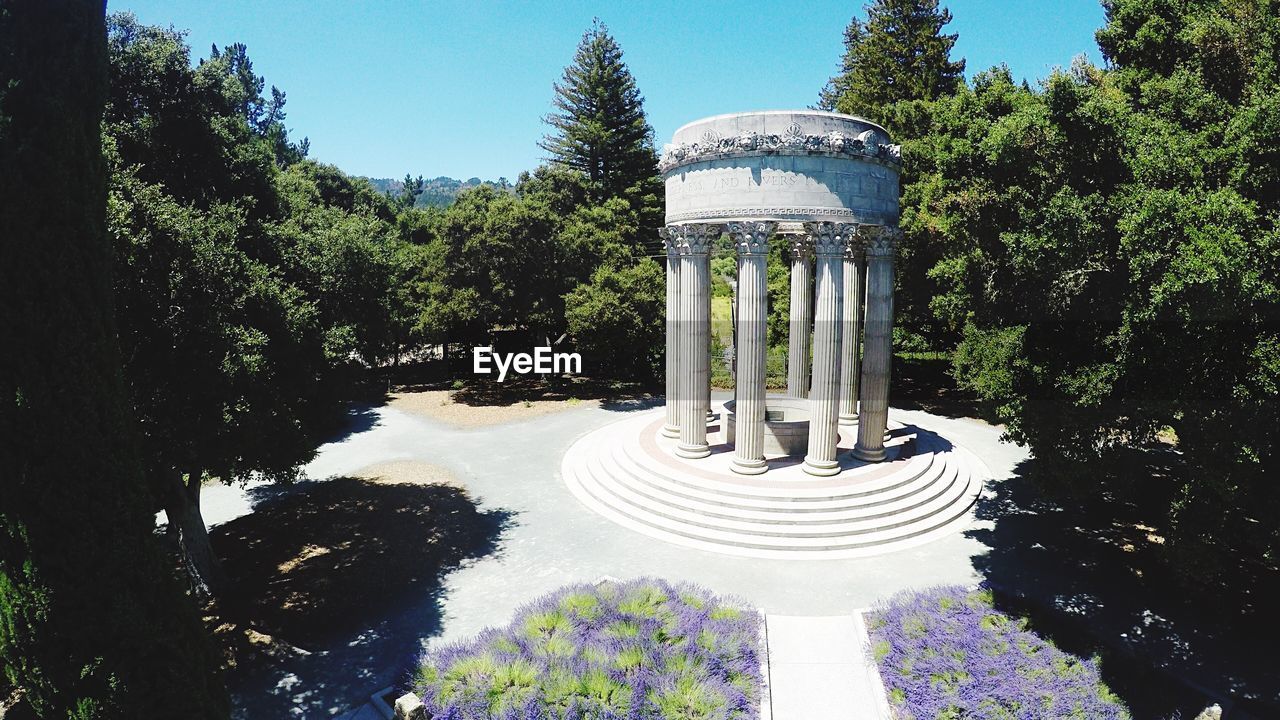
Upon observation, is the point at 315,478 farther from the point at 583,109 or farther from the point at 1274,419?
the point at 583,109

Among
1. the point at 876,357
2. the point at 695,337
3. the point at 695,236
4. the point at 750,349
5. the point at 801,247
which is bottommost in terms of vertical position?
the point at 876,357

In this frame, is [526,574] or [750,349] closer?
[526,574]

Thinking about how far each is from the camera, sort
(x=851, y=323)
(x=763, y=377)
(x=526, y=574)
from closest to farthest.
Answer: (x=526, y=574) → (x=763, y=377) → (x=851, y=323)

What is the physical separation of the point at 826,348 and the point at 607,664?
12.7 m

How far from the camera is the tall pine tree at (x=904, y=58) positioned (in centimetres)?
4238

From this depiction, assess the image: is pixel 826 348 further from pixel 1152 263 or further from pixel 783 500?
pixel 1152 263

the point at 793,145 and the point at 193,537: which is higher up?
the point at 793,145

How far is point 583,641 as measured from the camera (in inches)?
484

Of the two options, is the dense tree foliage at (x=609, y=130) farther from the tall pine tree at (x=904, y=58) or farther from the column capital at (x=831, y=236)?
the column capital at (x=831, y=236)

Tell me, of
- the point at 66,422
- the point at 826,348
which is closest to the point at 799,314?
the point at 826,348

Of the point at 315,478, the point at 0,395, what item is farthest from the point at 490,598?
the point at 315,478

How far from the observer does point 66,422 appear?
860cm

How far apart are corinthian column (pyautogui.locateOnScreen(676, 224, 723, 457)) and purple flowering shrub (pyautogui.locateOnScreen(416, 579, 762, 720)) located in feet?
28.9

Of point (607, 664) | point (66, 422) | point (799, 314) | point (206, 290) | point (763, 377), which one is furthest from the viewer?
point (799, 314)
